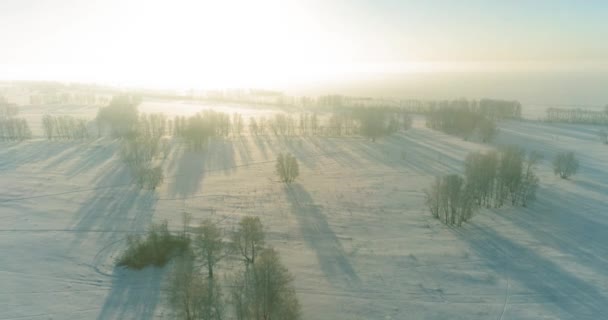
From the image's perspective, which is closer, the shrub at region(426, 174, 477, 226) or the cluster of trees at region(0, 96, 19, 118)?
the shrub at region(426, 174, 477, 226)

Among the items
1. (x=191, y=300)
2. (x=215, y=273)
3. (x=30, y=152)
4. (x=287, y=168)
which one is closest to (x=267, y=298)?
(x=191, y=300)

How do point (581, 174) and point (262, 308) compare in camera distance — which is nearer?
point (262, 308)

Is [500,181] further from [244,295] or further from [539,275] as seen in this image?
[244,295]

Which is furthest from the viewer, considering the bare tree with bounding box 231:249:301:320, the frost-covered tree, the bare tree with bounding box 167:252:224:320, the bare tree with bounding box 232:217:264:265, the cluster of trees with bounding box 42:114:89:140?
the frost-covered tree

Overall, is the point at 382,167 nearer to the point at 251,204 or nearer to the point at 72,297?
the point at 251,204

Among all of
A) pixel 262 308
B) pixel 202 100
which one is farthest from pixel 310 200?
pixel 202 100

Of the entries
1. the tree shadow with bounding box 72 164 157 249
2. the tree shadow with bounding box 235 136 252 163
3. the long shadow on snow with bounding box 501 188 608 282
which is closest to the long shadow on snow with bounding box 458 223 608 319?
the long shadow on snow with bounding box 501 188 608 282

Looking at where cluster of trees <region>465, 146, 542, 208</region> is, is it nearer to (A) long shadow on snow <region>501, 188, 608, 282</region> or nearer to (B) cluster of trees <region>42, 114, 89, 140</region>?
(A) long shadow on snow <region>501, 188, 608, 282</region>
